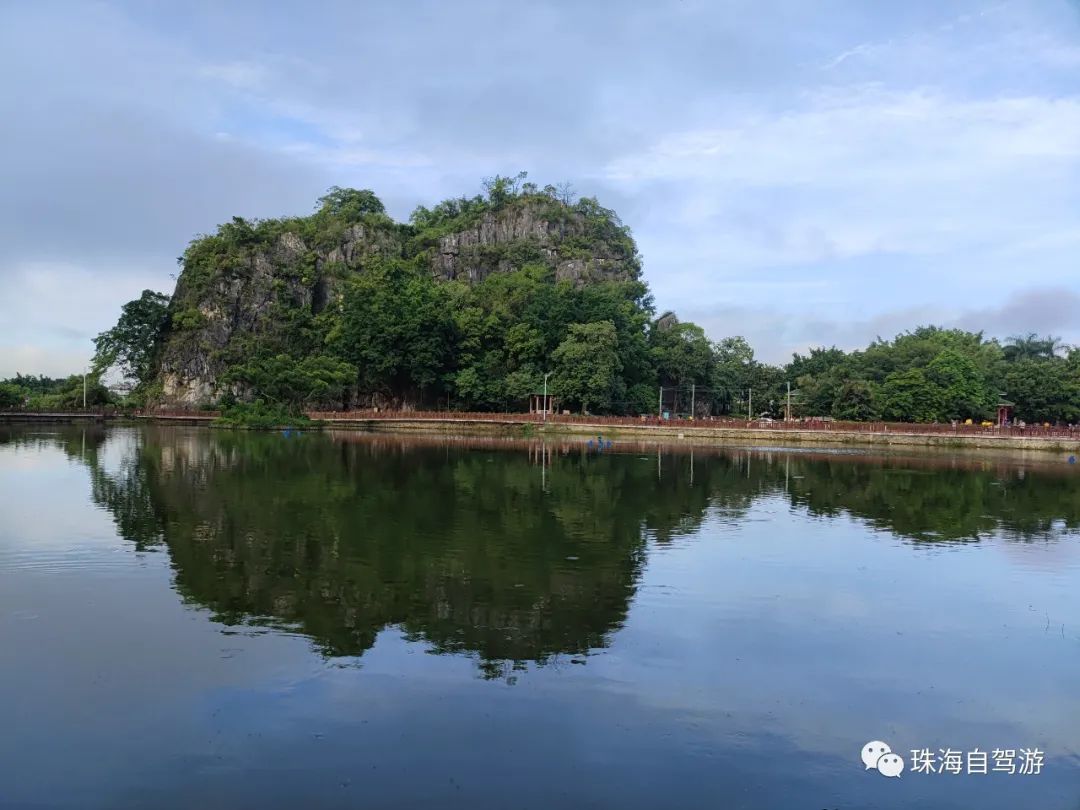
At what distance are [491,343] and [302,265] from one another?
83.5 feet

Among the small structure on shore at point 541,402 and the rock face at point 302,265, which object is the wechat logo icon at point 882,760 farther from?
the rock face at point 302,265

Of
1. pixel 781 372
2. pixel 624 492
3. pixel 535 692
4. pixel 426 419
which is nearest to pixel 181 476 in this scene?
pixel 624 492

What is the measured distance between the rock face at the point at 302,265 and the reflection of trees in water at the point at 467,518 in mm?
39510

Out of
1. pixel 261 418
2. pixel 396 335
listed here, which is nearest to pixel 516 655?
pixel 261 418

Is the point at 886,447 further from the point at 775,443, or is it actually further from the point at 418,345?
the point at 418,345

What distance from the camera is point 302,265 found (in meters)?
86.1

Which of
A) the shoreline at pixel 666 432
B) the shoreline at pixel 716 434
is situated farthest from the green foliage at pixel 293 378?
the shoreline at pixel 716 434

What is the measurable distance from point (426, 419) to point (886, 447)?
3346cm

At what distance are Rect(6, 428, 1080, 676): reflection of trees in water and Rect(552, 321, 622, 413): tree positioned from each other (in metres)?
22.5

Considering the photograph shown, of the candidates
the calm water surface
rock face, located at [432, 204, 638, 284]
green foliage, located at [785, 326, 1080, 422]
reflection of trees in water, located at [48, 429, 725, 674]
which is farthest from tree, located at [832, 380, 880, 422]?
the calm water surface

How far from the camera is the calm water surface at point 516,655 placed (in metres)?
7.27

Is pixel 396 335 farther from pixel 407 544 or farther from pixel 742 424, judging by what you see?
pixel 407 544

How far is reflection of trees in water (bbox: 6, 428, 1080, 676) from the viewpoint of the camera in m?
11.8

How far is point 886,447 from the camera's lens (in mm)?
55438
